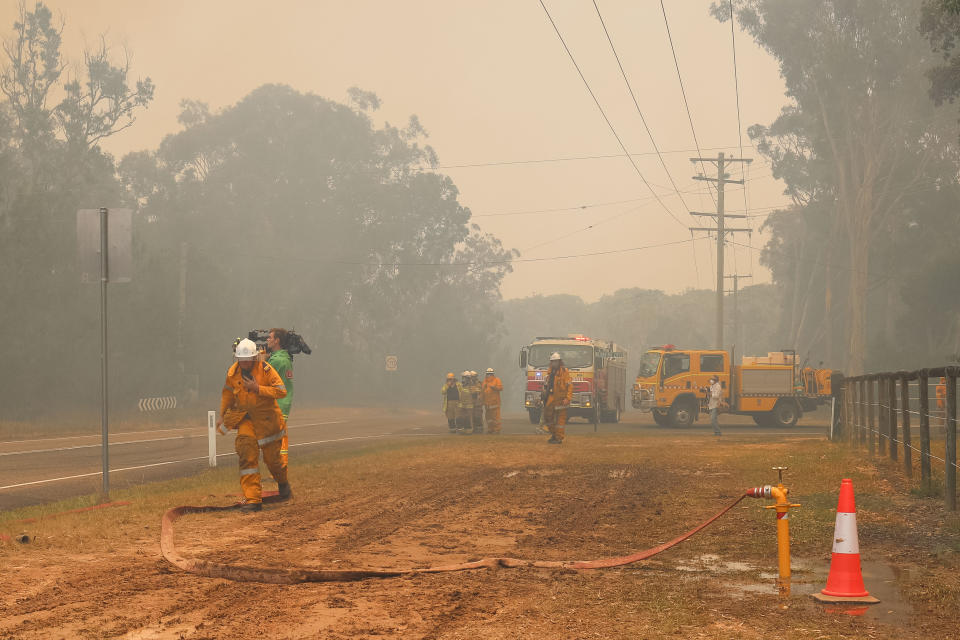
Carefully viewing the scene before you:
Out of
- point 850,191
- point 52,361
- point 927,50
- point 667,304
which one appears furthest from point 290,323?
point 667,304

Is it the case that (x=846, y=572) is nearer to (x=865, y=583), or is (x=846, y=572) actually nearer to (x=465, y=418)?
(x=865, y=583)

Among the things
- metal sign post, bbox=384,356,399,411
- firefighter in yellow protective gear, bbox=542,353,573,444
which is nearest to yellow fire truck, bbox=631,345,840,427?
firefighter in yellow protective gear, bbox=542,353,573,444

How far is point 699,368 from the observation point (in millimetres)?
35875

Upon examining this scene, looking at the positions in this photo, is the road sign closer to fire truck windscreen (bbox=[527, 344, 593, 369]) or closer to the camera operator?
the camera operator

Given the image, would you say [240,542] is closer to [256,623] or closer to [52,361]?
[256,623]

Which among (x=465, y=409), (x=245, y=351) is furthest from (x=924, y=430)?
(x=465, y=409)

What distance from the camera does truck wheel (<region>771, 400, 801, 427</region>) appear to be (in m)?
35.8

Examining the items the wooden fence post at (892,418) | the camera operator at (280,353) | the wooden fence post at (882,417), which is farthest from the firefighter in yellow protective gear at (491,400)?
the camera operator at (280,353)

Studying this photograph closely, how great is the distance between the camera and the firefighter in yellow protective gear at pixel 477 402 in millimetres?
31047

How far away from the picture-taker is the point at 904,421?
578 inches

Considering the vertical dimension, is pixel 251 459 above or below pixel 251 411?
below

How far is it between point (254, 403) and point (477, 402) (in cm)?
1987

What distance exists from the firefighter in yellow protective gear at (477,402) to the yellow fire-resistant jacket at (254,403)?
63.7 feet

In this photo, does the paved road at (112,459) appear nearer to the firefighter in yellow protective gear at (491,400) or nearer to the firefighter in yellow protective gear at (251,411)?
the firefighter in yellow protective gear at (251,411)
